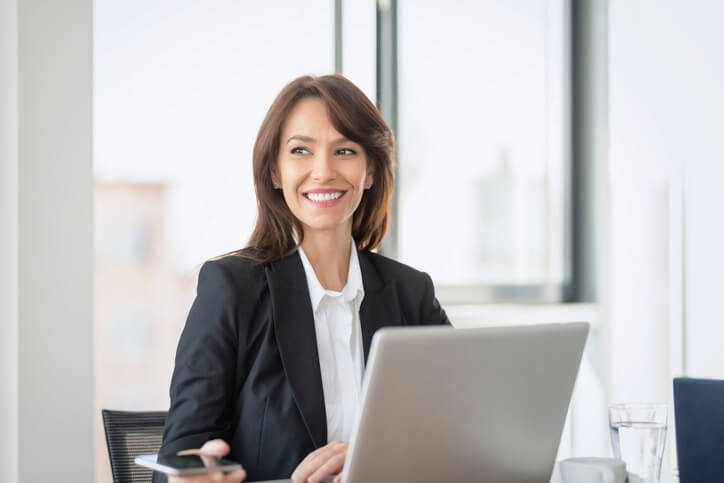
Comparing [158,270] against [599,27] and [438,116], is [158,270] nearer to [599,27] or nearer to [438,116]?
[438,116]

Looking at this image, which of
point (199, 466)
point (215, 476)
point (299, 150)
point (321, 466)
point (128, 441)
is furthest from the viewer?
point (299, 150)

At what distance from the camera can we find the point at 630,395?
3.63 m

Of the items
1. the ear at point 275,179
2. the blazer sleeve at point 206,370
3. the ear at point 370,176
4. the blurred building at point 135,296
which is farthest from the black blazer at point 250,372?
the blurred building at point 135,296

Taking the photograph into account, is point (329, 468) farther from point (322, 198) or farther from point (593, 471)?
point (322, 198)

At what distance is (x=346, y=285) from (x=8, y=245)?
0.94m

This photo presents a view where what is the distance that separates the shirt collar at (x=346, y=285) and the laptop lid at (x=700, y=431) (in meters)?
0.76

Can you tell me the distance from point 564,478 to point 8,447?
5.10ft

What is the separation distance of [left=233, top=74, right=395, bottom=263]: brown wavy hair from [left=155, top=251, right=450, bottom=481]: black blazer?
0.11m

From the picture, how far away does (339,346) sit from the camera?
6.40ft

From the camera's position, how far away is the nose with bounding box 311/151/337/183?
1.95 m

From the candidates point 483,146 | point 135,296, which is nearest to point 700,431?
point 135,296

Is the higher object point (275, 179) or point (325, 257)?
point (275, 179)

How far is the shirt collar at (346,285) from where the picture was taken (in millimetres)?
1959

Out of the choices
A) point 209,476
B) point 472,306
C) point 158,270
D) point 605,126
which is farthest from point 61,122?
point 605,126
